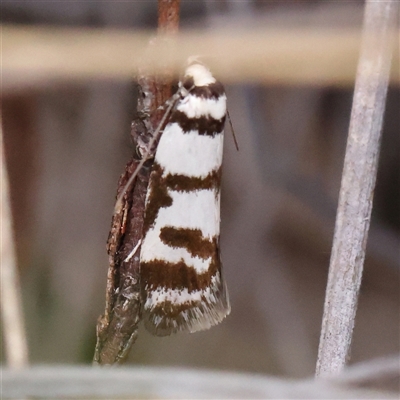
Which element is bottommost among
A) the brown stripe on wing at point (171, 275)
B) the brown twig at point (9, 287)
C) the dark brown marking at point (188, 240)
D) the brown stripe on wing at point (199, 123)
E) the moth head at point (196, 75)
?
the brown twig at point (9, 287)

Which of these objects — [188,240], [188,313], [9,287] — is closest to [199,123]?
[188,240]

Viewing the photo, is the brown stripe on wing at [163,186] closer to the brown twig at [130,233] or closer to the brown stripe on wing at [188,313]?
the brown twig at [130,233]

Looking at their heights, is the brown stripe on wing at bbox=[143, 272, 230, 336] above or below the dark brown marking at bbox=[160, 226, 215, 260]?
below

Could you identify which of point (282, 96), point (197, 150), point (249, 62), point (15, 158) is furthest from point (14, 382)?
point (282, 96)

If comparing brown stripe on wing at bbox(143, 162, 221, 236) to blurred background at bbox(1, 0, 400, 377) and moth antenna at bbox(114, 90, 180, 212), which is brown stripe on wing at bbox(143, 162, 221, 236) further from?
blurred background at bbox(1, 0, 400, 377)

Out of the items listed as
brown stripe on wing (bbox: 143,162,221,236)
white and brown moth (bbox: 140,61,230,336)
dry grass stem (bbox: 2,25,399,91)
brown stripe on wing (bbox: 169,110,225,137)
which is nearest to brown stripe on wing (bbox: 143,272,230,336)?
white and brown moth (bbox: 140,61,230,336)

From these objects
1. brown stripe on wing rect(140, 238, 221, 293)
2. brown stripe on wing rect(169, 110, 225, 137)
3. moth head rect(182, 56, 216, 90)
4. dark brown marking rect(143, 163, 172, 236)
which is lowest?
brown stripe on wing rect(140, 238, 221, 293)

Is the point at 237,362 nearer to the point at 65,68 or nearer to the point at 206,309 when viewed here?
the point at 206,309

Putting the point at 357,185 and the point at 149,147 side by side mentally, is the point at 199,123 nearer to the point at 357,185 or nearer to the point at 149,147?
the point at 149,147

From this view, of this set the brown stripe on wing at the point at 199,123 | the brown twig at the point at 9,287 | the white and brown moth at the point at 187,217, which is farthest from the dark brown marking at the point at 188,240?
the brown twig at the point at 9,287
